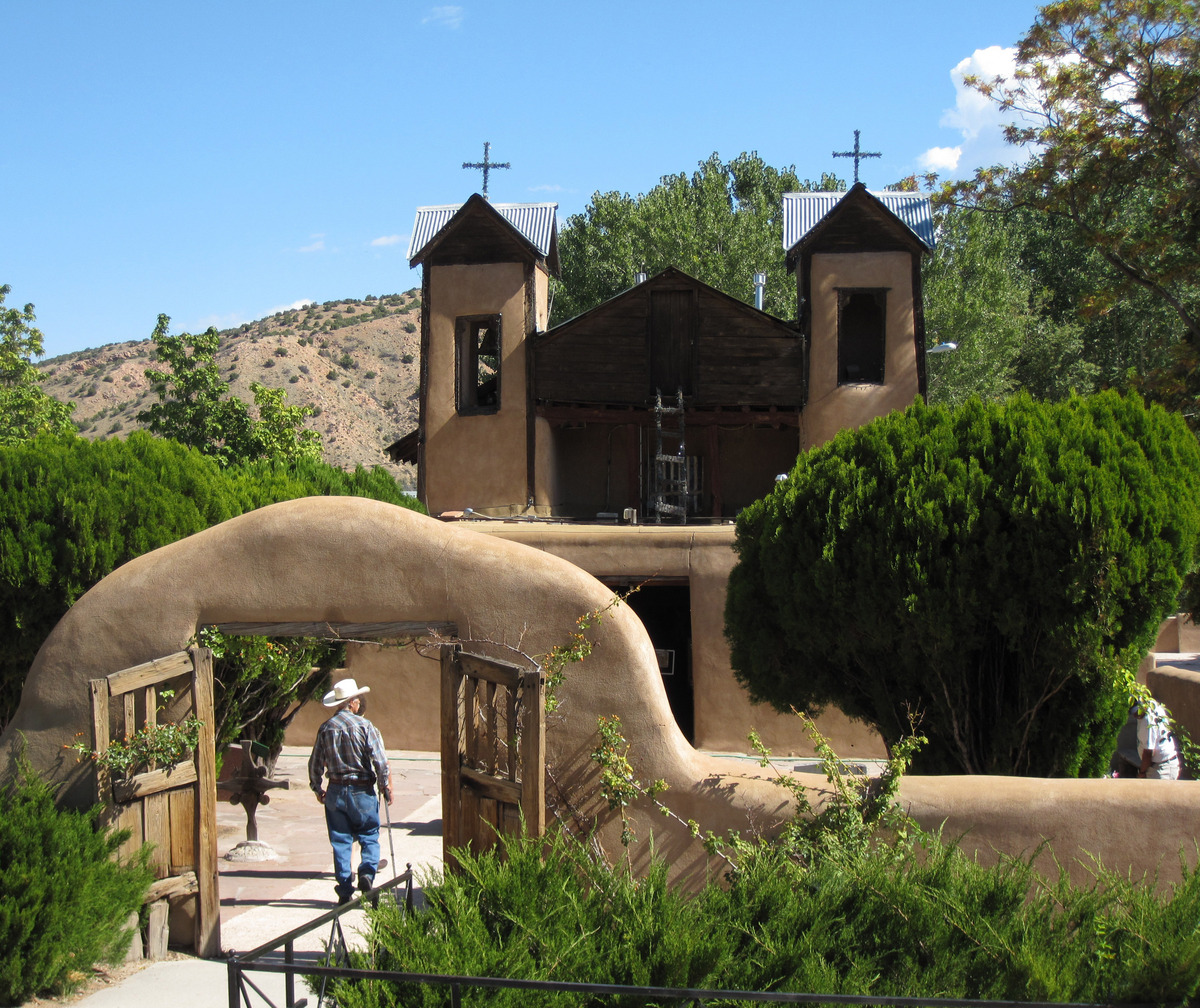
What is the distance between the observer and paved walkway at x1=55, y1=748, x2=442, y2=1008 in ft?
23.9

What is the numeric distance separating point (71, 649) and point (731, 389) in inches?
603

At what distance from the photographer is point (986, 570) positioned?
8594mm

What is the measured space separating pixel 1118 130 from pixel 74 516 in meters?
15.9

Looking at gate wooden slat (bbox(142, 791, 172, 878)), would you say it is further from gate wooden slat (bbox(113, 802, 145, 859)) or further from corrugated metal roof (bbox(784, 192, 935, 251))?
corrugated metal roof (bbox(784, 192, 935, 251))

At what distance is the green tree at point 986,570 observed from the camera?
836 centimetres

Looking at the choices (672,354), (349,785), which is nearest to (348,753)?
(349,785)

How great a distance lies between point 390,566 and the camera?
7.97 meters

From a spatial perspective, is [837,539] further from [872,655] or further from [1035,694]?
[1035,694]

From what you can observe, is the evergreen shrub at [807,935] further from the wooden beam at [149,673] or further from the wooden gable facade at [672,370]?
the wooden gable facade at [672,370]

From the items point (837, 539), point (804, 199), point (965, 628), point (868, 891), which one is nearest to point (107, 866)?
point (868, 891)

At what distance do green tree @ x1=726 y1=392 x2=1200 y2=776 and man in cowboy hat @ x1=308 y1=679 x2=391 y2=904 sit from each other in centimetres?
352

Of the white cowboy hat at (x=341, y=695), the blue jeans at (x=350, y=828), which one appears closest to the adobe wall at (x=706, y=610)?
the white cowboy hat at (x=341, y=695)

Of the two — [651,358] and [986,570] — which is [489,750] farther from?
[651,358]

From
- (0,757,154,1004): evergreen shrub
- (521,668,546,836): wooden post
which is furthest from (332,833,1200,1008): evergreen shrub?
(0,757,154,1004): evergreen shrub
